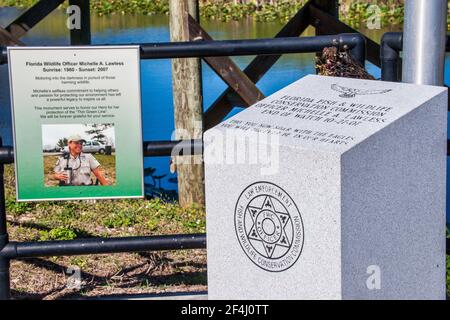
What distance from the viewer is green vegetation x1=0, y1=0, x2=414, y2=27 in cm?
1415

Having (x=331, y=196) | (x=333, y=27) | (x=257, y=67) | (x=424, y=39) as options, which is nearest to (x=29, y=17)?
(x=257, y=67)

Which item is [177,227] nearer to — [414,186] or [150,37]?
[414,186]

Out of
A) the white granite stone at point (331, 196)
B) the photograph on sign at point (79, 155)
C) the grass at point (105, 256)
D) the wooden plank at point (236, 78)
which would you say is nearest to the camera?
the white granite stone at point (331, 196)

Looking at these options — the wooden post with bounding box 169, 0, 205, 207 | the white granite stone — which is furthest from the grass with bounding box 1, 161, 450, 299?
the white granite stone

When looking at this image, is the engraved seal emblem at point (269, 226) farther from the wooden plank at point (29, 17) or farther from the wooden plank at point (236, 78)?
the wooden plank at point (29, 17)

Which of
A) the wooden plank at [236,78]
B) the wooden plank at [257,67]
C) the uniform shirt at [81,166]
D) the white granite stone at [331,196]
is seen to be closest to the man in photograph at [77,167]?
the uniform shirt at [81,166]

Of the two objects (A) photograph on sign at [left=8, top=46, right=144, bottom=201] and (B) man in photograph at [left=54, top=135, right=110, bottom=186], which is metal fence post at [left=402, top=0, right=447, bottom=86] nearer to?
Result: (A) photograph on sign at [left=8, top=46, right=144, bottom=201]

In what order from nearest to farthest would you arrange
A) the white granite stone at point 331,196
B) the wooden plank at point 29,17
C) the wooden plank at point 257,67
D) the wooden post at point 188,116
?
1. the white granite stone at point 331,196
2. the wooden post at point 188,116
3. the wooden plank at point 29,17
4. the wooden plank at point 257,67

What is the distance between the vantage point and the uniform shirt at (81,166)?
411cm

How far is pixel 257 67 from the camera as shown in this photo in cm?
761

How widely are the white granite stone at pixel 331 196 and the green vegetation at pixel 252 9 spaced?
10.2m

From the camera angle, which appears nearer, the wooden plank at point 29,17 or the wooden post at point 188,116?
the wooden post at point 188,116

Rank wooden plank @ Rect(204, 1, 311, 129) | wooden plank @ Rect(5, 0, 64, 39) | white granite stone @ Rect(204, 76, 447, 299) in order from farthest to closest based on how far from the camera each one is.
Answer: wooden plank @ Rect(204, 1, 311, 129)
wooden plank @ Rect(5, 0, 64, 39)
white granite stone @ Rect(204, 76, 447, 299)

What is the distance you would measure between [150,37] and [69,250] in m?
8.78
